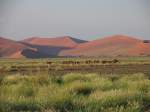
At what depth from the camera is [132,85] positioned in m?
22.5

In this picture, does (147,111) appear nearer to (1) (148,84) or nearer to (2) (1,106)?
(2) (1,106)

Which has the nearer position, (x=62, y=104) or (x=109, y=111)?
(x=109, y=111)

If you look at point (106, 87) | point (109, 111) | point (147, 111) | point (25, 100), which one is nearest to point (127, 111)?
point (109, 111)

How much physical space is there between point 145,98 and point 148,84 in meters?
5.93

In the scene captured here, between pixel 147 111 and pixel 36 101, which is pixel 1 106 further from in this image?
pixel 147 111

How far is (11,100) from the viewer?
14805 millimetres

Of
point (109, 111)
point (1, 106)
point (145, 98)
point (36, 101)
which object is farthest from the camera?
point (145, 98)

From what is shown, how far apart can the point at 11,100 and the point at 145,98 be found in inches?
191

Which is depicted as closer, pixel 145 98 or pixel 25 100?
pixel 25 100

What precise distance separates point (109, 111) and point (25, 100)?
4.20 metres

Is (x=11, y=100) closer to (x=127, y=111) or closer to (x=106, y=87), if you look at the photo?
(x=127, y=111)

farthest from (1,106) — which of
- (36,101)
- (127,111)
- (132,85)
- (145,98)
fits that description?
(132,85)

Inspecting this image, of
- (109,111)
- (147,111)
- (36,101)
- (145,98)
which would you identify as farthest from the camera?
(145,98)

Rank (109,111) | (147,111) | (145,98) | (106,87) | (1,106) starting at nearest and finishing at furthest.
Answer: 1. (109,111)
2. (1,106)
3. (147,111)
4. (145,98)
5. (106,87)
